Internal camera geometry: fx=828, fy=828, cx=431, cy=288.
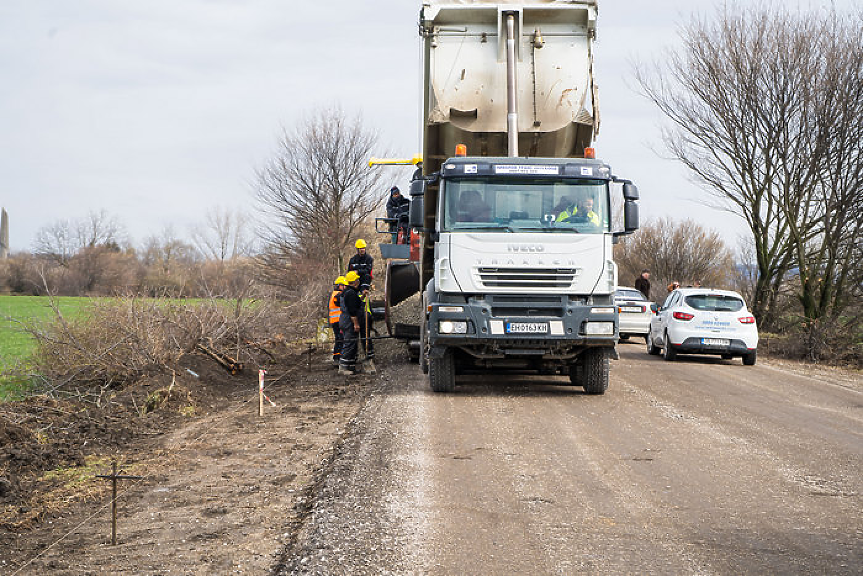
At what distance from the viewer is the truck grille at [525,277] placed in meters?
10.8

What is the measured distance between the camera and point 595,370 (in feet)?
37.7

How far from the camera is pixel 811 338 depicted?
64.1ft

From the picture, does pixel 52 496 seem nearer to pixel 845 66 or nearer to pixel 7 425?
pixel 7 425

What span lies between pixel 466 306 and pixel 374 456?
11.9ft

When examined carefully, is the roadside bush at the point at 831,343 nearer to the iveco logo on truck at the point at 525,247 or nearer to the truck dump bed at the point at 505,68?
the truck dump bed at the point at 505,68

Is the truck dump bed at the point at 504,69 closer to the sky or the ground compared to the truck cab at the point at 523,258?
closer to the sky

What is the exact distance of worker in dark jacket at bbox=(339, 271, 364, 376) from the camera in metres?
14.0

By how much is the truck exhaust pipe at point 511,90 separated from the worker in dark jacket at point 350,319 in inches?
143

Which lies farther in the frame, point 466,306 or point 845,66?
point 845,66

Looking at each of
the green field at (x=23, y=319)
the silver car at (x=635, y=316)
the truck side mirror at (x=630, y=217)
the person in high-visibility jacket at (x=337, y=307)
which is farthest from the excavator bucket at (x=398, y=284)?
the silver car at (x=635, y=316)

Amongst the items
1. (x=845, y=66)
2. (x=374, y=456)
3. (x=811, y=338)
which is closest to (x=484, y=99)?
(x=374, y=456)

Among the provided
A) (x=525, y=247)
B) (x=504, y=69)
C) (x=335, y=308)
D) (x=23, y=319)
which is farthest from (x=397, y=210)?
(x=23, y=319)

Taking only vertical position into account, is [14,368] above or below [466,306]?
below

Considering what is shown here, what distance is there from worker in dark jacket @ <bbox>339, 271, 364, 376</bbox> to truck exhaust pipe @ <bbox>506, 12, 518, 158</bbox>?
11.9ft
